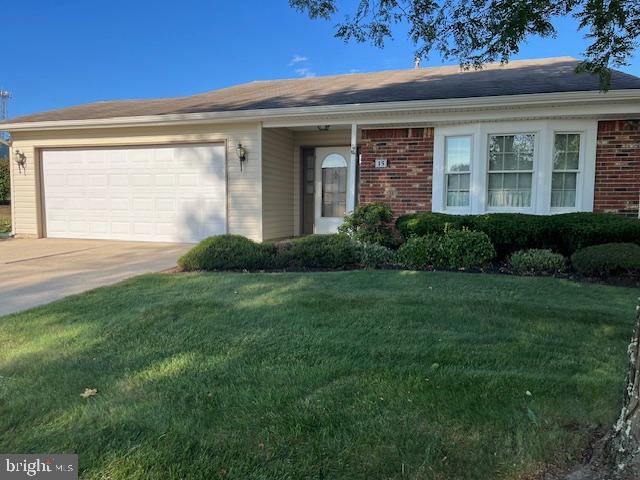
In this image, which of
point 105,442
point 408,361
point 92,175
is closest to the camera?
point 105,442

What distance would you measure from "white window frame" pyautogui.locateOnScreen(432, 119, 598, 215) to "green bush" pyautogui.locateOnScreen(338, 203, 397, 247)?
1278 mm

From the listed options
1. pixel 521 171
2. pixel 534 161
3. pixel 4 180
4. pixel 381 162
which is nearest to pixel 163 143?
pixel 381 162

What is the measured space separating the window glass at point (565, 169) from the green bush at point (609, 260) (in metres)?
2.25

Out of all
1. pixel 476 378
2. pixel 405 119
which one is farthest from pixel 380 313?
pixel 405 119

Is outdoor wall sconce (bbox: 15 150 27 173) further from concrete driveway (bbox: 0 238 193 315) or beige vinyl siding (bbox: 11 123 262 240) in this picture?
concrete driveway (bbox: 0 238 193 315)

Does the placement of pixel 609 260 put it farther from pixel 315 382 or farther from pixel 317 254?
pixel 315 382

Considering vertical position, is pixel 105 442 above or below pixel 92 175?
below

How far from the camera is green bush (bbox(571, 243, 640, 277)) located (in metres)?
6.32

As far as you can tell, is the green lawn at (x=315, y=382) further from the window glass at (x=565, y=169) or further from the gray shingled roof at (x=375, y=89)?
the gray shingled roof at (x=375, y=89)

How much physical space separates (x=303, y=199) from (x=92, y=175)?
5.28m

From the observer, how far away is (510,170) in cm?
906

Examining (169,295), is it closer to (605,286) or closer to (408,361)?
(408,361)

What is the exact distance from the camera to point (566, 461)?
228 cm

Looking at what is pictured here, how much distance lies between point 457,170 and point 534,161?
4.55 ft
